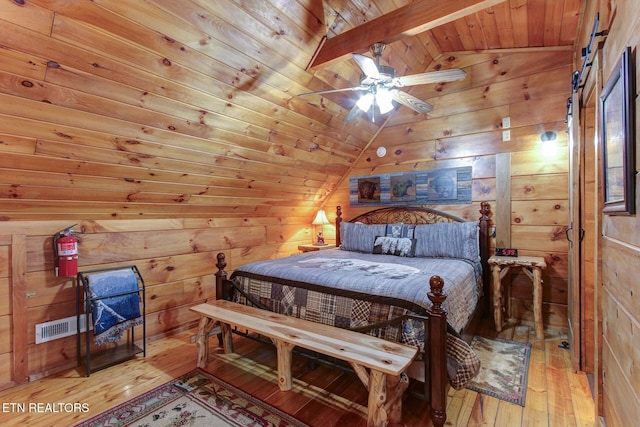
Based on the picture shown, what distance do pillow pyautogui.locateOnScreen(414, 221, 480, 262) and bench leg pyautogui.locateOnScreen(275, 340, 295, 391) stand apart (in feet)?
5.92

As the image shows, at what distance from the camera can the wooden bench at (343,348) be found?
1558 mm

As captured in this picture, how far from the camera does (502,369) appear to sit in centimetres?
229

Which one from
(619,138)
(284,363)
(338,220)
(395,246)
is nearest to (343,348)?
(284,363)

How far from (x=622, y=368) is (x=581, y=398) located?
1.03 meters

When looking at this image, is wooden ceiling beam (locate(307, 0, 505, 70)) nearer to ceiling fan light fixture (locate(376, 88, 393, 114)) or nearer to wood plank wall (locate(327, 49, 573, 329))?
ceiling fan light fixture (locate(376, 88, 393, 114))

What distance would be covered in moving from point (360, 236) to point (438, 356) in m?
2.12

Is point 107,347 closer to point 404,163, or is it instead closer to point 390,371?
point 390,371

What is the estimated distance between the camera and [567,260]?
118 inches

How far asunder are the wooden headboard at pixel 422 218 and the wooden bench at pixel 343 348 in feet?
6.57

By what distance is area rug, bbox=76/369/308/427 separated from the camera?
1787 millimetres

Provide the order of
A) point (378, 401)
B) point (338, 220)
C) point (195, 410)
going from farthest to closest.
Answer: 1. point (338, 220)
2. point (195, 410)
3. point (378, 401)

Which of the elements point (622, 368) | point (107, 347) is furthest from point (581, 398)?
point (107, 347)

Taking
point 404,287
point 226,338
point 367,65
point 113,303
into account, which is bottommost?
point 226,338

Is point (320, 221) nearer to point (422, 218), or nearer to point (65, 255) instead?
point (422, 218)
